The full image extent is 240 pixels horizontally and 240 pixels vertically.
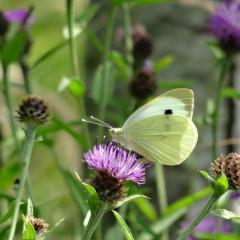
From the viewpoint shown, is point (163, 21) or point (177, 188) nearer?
point (177, 188)

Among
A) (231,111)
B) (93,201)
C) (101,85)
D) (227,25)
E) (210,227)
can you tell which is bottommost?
(210,227)

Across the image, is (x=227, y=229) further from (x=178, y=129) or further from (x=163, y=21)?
(x=163, y=21)

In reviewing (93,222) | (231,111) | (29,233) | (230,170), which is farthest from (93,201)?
(231,111)

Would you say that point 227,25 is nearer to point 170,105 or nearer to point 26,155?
point 170,105

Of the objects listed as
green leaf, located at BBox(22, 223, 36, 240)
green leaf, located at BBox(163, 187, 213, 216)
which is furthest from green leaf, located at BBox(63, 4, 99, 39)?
green leaf, located at BBox(22, 223, 36, 240)

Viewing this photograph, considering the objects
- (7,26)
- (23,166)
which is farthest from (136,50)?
(23,166)

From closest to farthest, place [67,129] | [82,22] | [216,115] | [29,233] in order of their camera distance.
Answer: [29,233] < [67,129] < [82,22] < [216,115]
